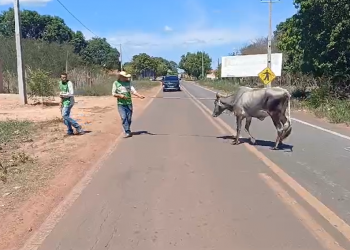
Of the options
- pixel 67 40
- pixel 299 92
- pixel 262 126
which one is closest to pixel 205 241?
pixel 262 126

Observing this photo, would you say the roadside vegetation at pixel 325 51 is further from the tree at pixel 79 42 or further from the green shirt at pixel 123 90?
the tree at pixel 79 42

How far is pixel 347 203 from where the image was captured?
19.0 feet

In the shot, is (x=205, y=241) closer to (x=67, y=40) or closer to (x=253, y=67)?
(x=253, y=67)

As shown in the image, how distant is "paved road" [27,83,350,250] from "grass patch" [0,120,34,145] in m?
3.76

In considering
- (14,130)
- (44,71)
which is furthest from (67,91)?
(44,71)

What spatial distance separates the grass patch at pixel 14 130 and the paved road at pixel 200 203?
376 centimetres

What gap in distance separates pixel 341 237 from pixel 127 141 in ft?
24.3

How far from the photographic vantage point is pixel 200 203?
19.1 ft

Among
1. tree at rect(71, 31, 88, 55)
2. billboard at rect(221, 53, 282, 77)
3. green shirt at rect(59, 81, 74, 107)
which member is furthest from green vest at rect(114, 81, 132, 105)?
tree at rect(71, 31, 88, 55)

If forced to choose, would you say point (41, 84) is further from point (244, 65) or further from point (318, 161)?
point (244, 65)

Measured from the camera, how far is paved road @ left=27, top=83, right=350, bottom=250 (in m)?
4.55

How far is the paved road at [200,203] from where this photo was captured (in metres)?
4.55

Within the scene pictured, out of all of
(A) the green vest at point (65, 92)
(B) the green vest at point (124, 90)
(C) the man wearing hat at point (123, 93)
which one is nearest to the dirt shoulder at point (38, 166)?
(C) the man wearing hat at point (123, 93)

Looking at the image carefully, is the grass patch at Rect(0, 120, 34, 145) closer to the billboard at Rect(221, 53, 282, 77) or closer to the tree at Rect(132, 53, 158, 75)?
the billboard at Rect(221, 53, 282, 77)
